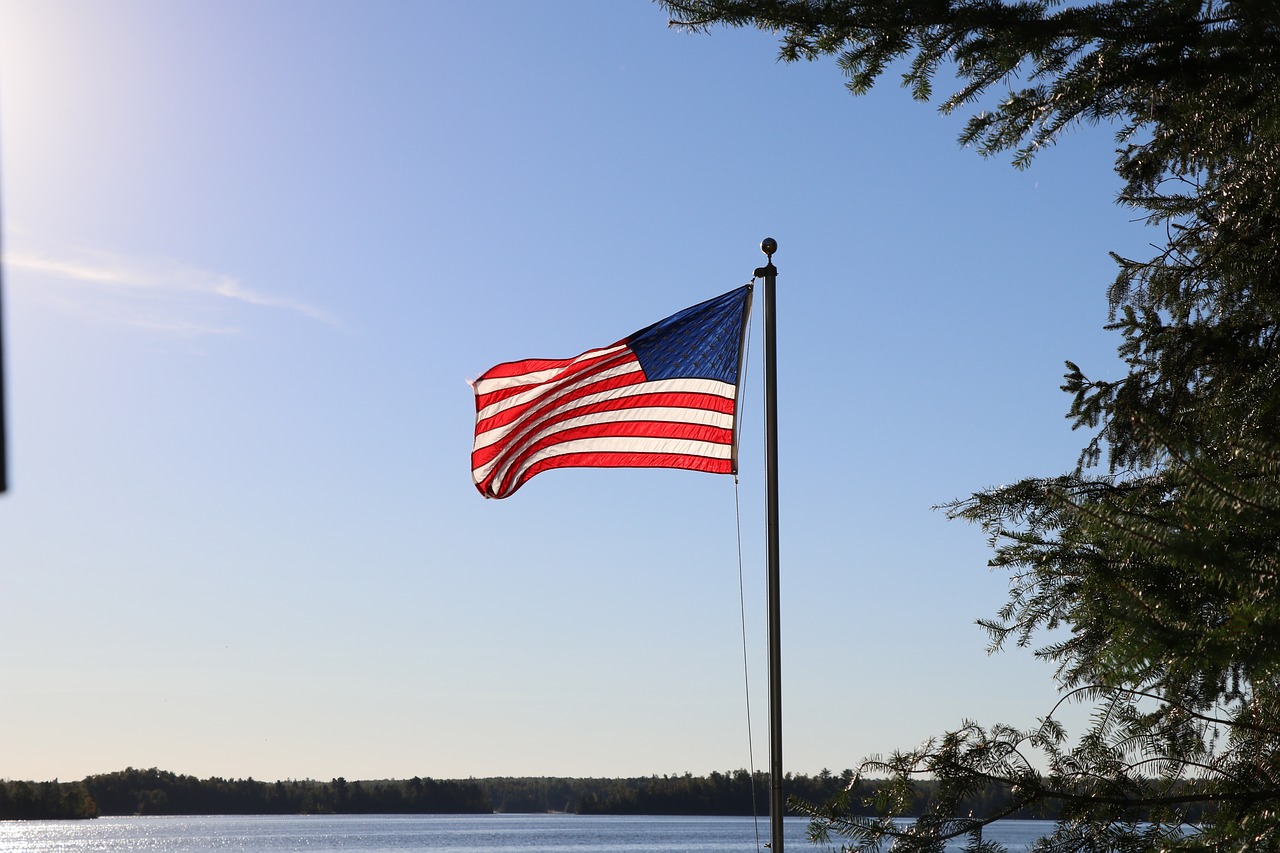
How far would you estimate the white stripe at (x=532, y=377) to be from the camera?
10.3 meters

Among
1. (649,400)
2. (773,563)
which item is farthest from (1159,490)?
(649,400)

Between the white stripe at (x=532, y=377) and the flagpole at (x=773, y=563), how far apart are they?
1497 millimetres

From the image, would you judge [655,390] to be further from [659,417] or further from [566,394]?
[566,394]

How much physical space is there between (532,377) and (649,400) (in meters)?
0.96

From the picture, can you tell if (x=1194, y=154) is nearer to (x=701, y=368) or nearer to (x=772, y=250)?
(x=772, y=250)

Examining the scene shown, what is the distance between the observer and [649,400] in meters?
10.4

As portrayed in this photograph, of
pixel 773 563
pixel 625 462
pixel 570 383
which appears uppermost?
pixel 570 383

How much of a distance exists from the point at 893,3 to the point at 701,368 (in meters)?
5.75

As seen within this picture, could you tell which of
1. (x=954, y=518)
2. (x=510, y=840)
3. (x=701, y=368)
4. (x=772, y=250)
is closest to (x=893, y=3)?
(x=954, y=518)

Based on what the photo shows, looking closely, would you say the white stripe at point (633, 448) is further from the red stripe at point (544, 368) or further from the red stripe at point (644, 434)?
the red stripe at point (544, 368)

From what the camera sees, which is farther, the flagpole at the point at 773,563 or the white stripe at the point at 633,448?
the white stripe at the point at 633,448

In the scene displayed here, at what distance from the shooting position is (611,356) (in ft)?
34.0

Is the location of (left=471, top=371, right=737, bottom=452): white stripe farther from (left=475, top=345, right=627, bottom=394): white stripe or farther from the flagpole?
the flagpole

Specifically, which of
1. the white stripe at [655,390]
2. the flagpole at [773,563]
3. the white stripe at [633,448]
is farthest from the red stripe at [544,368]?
the flagpole at [773,563]
